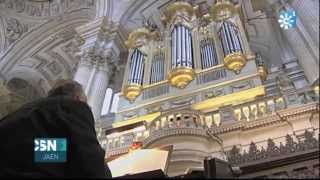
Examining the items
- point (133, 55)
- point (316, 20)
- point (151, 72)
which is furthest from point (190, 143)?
point (133, 55)

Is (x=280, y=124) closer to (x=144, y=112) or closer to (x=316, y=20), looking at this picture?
(x=316, y=20)

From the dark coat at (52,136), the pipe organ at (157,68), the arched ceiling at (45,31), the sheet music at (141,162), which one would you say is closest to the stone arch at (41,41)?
the arched ceiling at (45,31)

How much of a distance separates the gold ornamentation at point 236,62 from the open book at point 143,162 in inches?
158

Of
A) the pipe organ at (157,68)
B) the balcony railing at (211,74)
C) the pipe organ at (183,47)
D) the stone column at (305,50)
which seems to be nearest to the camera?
the stone column at (305,50)

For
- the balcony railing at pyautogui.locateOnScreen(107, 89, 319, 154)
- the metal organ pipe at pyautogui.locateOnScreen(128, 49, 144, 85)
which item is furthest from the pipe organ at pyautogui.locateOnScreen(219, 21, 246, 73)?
the metal organ pipe at pyautogui.locateOnScreen(128, 49, 144, 85)

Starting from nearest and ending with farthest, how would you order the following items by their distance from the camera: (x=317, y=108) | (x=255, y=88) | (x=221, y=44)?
(x=317, y=108)
(x=255, y=88)
(x=221, y=44)

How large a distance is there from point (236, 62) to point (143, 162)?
4.32m

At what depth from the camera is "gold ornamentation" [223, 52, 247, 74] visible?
8.47m

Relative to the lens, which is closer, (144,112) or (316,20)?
(316,20)

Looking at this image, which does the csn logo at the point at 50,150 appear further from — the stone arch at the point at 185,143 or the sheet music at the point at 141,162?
the stone arch at the point at 185,143

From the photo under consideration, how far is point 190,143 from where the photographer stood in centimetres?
637

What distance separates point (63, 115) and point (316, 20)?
544 cm

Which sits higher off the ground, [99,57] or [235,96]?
[99,57]

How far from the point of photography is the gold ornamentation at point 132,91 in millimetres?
8961
